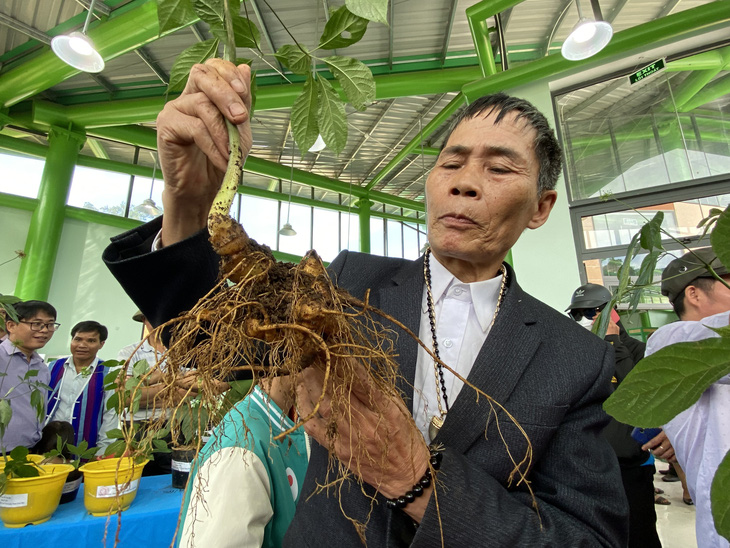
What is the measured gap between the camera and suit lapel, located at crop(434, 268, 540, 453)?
1.99ft

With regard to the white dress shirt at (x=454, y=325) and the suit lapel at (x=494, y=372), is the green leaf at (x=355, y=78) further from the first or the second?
the suit lapel at (x=494, y=372)

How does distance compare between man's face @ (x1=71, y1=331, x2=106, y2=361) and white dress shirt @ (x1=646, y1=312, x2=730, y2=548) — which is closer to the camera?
white dress shirt @ (x1=646, y1=312, x2=730, y2=548)

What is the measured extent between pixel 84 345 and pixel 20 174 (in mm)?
4908

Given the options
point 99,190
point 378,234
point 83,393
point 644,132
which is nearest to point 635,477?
point 83,393

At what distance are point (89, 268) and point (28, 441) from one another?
4.66 metres

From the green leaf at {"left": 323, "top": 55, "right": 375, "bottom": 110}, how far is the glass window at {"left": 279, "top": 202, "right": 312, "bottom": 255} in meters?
7.99

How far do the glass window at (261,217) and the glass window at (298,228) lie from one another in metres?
0.22

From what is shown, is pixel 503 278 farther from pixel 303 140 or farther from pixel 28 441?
pixel 28 441

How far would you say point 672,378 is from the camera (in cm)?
31

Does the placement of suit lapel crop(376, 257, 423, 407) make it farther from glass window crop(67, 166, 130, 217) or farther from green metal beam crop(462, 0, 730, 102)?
glass window crop(67, 166, 130, 217)

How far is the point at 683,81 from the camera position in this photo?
3.31 meters

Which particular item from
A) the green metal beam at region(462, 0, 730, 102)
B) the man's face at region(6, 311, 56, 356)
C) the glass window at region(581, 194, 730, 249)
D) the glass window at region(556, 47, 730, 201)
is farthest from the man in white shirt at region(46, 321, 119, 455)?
the glass window at region(556, 47, 730, 201)

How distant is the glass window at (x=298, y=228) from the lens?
28.5 feet

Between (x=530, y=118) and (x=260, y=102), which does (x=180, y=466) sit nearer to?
(x=530, y=118)
